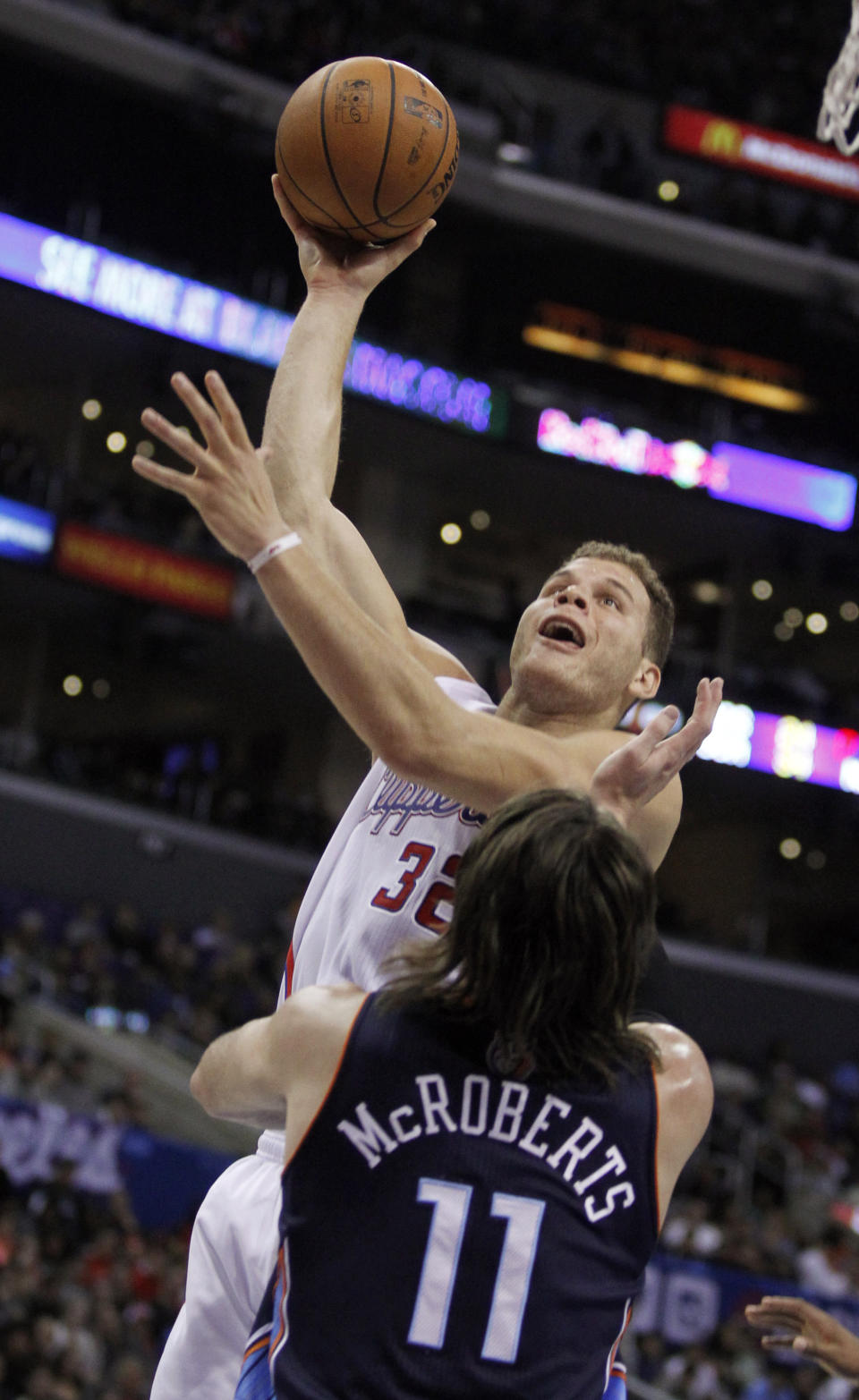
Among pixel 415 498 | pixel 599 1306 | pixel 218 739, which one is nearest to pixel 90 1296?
pixel 599 1306

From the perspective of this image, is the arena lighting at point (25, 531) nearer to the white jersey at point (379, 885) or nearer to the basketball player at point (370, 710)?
the basketball player at point (370, 710)

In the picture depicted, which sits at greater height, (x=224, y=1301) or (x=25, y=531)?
(x=25, y=531)

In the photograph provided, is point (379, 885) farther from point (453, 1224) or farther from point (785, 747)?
point (785, 747)

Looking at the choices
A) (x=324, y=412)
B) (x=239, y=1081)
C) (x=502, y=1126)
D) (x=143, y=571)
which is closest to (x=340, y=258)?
(x=324, y=412)

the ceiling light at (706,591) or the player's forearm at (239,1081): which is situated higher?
the ceiling light at (706,591)

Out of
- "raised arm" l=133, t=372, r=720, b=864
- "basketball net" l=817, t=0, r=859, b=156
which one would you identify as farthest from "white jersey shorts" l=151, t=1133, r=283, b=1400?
"basketball net" l=817, t=0, r=859, b=156

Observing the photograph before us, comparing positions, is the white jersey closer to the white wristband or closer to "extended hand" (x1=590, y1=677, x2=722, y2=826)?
"extended hand" (x1=590, y1=677, x2=722, y2=826)

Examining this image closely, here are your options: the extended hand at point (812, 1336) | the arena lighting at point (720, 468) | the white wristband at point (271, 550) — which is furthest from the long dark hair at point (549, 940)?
the arena lighting at point (720, 468)

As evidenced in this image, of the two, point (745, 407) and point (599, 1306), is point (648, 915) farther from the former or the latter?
point (745, 407)

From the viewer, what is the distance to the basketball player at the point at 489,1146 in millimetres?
1917

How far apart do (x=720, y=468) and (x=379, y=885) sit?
2097 centimetres

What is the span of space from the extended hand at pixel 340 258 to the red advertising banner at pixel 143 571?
1630cm

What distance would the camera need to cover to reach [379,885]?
2953mm

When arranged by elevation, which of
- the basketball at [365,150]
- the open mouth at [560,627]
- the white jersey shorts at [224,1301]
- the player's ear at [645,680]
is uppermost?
the basketball at [365,150]
